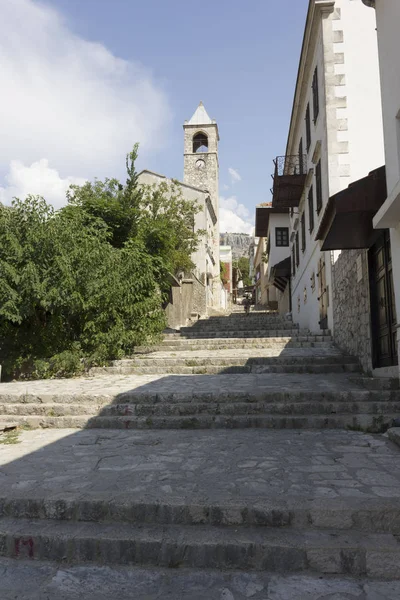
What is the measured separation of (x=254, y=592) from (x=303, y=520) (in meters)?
0.71

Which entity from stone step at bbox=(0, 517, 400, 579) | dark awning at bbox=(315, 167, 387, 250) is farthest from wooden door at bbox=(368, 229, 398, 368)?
stone step at bbox=(0, 517, 400, 579)

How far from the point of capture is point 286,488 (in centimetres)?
353

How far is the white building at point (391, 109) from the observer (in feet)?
19.2

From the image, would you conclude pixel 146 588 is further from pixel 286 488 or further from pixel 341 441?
pixel 341 441

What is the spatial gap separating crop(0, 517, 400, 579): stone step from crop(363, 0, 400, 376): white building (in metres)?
3.84

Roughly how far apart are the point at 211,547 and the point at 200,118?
43.6m

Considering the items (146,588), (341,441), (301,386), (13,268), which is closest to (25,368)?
(13,268)

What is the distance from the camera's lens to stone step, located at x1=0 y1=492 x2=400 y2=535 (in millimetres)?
3061

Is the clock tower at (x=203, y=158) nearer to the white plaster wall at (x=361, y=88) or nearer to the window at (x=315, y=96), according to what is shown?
the window at (x=315, y=96)

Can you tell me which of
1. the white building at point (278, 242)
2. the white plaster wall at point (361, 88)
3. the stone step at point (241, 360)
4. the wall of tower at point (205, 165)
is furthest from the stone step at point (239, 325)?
the wall of tower at point (205, 165)

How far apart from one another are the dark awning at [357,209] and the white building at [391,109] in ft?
0.96

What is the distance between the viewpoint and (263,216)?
104 feet

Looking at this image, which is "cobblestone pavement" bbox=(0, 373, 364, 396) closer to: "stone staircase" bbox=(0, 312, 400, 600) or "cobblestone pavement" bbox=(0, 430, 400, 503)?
"stone staircase" bbox=(0, 312, 400, 600)

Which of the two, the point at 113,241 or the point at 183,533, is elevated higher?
the point at 113,241
